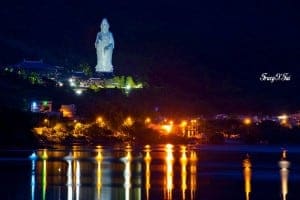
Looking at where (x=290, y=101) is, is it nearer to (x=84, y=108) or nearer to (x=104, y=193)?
(x=84, y=108)

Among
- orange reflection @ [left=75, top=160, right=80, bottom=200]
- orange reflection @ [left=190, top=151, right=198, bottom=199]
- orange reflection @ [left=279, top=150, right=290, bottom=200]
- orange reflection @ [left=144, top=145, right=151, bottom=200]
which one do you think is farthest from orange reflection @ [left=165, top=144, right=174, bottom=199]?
orange reflection @ [left=279, top=150, right=290, bottom=200]

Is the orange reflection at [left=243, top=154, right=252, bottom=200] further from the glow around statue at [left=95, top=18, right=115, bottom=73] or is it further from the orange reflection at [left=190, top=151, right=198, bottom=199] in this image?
the glow around statue at [left=95, top=18, right=115, bottom=73]

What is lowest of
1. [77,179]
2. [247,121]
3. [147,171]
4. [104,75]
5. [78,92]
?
[77,179]

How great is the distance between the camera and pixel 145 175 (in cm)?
5594

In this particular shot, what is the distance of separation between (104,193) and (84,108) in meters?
59.5

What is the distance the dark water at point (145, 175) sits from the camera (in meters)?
47.1

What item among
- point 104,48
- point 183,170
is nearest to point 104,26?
point 104,48

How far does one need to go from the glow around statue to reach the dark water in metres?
50.0

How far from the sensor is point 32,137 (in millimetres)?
86000

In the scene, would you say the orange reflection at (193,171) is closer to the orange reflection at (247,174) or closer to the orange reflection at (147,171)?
the orange reflection at (147,171)

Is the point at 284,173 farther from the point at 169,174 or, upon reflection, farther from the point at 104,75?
→ the point at 104,75

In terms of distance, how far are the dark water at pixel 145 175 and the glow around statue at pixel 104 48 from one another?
5004 cm

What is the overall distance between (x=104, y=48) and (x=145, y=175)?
71.5m

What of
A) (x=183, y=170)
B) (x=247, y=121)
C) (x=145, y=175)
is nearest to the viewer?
(x=145, y=175)
